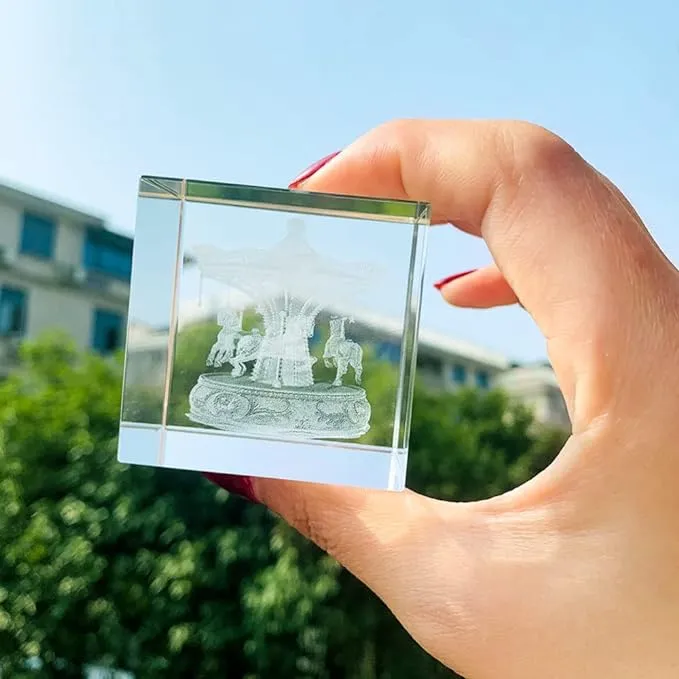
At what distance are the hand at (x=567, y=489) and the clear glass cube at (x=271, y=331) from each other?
4 cm

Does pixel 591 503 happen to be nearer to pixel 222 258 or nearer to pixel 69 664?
pixel 222 258

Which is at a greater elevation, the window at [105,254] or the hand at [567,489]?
the window at [105,254]

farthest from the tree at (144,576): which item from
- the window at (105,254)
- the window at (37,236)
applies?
the window at (105,254)

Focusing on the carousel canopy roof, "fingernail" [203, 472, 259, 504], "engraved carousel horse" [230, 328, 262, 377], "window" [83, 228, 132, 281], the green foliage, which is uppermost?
"window" [83, 228, 132, 281]

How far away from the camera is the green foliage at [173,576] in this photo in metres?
2.32

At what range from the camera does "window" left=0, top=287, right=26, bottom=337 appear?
366 centimetres

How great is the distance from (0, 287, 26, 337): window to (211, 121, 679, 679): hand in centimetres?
345

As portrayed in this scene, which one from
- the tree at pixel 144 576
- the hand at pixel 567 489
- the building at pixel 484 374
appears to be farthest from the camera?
the building at pixel 484 374

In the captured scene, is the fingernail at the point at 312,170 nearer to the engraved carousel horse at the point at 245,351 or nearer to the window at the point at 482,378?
the engraved carousel horse at the point at 245,351

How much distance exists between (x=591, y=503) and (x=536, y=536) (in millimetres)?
31

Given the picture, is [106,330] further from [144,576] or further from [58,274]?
[144,576]

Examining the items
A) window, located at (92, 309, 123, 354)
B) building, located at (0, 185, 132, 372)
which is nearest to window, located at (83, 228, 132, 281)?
building, located at (0, 185, 132, 372)

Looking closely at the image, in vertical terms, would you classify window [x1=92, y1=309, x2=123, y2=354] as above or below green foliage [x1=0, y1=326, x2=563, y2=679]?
above

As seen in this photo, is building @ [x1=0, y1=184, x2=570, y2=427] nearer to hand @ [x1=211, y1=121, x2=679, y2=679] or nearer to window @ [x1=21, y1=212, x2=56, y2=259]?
window @ [x1=21, y1=212, x2=56, y2=259]
